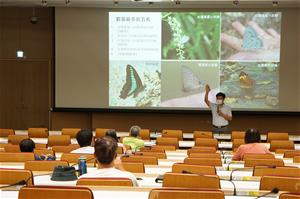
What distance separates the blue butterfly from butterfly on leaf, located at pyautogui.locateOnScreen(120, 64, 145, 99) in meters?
2.93

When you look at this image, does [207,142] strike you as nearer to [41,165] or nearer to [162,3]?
[41,165]

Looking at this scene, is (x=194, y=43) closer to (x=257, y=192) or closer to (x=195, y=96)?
(x=195, y=96)

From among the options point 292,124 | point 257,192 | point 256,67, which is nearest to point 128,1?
point 256,67

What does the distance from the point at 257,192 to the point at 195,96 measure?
8.45 meters

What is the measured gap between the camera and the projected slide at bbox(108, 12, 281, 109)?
11711 mm

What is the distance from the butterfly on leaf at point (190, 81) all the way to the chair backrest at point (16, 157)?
22.9 feet

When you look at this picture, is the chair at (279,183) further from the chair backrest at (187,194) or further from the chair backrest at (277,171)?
the chair backrest at (187,194)

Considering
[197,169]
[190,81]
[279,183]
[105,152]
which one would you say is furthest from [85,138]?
[190,81]

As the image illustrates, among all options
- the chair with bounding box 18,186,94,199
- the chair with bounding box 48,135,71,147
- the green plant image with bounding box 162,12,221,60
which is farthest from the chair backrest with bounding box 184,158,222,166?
the green plant image with bounding box 162,12,221,60

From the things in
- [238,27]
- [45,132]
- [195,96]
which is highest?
[238,27]

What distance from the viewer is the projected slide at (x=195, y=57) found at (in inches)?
461

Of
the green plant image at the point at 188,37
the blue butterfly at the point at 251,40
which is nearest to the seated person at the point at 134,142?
the green plant image at the point at 188,37

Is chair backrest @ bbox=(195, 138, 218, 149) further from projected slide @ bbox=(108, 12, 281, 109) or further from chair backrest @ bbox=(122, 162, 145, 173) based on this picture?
projected slide @ bbox=(108, 12, 281, 109)

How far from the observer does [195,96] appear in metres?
11.8
